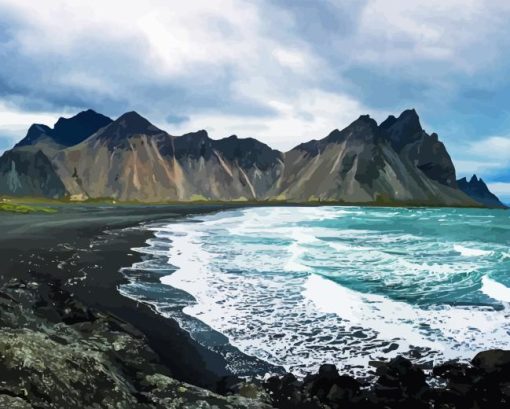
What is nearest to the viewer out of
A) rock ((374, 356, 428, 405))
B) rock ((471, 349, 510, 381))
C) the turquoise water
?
rock ((374, 356, 428, 405))

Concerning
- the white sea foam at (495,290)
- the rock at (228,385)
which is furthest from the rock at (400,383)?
the white sea foam at (495,290)

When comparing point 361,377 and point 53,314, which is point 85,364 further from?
point 53,314

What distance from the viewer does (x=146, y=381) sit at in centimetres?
809

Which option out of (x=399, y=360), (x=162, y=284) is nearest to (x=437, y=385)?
(x=399, y=360)

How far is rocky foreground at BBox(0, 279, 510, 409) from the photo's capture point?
20.8 ft

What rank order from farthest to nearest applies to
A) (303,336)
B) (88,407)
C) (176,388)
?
(303,336) → (176,388) → (88,407)

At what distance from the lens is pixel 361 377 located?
31.4 ft

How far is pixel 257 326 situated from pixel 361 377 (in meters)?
4.24

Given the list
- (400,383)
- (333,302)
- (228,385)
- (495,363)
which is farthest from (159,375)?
(333,302)

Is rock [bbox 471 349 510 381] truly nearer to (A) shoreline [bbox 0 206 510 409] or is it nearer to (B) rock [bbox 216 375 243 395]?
(A) shoreline [bbox 0 206 510 409]

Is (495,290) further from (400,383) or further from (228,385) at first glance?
(228,385)

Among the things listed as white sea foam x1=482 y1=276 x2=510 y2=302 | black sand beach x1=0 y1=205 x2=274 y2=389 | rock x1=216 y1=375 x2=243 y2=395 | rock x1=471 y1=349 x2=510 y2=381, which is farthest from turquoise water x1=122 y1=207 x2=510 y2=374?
rock x1=216 y1=375 x2=243 y2=395

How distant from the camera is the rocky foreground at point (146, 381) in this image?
633 centimetres

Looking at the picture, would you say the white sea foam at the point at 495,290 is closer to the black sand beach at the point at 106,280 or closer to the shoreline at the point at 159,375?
the shoreline at the point at 159,375
